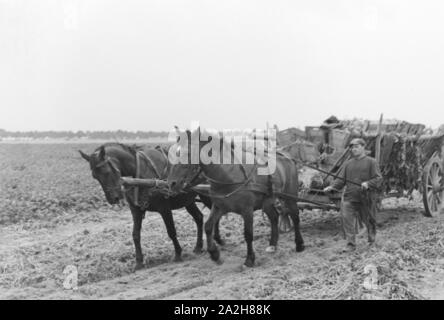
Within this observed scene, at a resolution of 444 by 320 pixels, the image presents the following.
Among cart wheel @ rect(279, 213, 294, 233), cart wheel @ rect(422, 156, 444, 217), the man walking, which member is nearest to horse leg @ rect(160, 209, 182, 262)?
the man walking

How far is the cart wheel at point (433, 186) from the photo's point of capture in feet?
36.5

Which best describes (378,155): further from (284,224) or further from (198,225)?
(198,225)

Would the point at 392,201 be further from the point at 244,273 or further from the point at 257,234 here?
the point at 244,273

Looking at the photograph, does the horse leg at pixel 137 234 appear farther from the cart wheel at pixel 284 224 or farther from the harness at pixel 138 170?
the cart wheel at pixel 284 224

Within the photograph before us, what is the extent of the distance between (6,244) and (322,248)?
655 cm

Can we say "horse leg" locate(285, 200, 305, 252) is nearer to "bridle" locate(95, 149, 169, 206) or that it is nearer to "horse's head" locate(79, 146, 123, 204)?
"bridle" locate(95, 149, 169, 206)

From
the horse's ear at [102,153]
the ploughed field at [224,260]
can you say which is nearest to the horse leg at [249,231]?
the ploughed field at [224,260]

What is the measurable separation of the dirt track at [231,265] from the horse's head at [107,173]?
1.25 meters

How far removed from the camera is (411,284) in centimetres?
628

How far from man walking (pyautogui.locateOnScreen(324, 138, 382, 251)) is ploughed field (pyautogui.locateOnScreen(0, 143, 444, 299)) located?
0.38 metres

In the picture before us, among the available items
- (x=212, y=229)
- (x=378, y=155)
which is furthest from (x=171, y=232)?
(x=378, y=155)

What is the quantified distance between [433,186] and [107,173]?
7.57 meters
